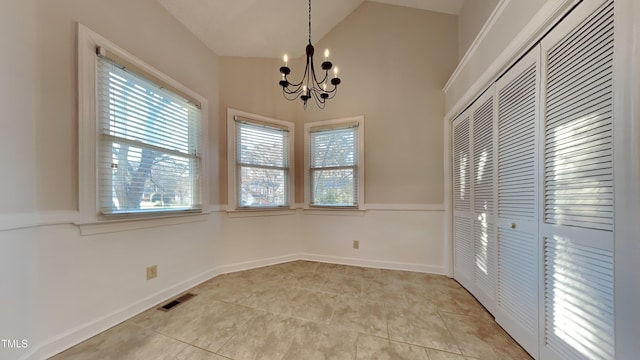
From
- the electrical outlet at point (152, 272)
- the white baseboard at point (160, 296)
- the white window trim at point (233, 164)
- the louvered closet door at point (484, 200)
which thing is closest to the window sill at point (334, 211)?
the white window trim at point (233, 164)

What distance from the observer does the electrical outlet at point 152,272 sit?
1.95 metres

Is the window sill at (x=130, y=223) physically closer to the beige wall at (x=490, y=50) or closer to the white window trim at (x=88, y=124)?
the white window trim at (x=88, y=124)

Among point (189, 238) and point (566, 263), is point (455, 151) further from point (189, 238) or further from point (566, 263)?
point (189, 238)

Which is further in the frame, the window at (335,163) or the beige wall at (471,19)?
the window at (335,163)

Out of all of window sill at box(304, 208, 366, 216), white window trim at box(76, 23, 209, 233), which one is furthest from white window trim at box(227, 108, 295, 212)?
white window trim at box(76, 23, 209, 233)

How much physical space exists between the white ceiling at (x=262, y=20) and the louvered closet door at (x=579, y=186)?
2113 mm

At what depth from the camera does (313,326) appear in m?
1.67

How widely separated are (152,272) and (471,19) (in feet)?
13.4

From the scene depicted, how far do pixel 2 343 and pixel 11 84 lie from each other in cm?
142

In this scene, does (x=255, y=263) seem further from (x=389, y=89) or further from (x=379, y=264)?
(x=389, y=89)

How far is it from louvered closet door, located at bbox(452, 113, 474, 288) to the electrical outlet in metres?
3.02

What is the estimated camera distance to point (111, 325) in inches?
65.1

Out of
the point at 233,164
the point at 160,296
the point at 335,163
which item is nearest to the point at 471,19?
the point at 335,163

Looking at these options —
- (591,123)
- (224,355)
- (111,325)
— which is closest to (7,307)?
(111,325)
